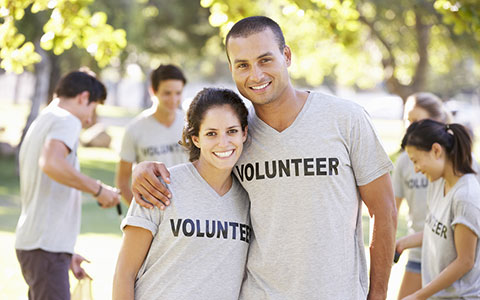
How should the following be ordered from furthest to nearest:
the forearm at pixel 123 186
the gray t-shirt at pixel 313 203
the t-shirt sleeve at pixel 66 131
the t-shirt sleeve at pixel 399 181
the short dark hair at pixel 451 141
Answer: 1. the forearm at pixel 123 186
2. the t-shirt sleeve at pixel 399 181
3. the t-shirt sleeve at pixel 66 131
4. the short dark hair at pixel 451 141
5. the gray t-shirt at pixel 313 203

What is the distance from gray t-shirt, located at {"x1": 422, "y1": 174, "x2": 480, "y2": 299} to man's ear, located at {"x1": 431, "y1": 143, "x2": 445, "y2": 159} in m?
0.21

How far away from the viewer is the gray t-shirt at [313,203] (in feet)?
9.63

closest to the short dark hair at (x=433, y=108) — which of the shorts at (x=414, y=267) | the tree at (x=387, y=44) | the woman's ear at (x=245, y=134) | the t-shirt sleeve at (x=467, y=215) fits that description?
the shorts at (x=414, y=267)

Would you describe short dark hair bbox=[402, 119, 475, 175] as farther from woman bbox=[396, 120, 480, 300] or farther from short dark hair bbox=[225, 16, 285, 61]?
short dark hair bbox=[225, 16, 285, 61]

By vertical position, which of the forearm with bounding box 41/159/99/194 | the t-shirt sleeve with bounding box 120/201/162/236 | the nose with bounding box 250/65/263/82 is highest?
the nose with bounding box 250/65/263/82

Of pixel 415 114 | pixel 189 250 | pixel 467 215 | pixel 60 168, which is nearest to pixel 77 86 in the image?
pixel 60 168

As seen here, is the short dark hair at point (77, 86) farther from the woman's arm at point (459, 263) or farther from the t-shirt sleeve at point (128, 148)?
the woman's arm at point (459, 263)

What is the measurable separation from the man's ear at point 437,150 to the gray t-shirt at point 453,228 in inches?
8.4

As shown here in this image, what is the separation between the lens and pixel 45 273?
4.42 metres

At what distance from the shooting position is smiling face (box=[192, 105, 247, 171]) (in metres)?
3.04

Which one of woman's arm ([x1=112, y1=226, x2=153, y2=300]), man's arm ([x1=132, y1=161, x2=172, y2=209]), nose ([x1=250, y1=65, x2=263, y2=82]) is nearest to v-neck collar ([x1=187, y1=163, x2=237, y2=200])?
man's arm ([x1=132, y1=161, x2=172, y2=209])

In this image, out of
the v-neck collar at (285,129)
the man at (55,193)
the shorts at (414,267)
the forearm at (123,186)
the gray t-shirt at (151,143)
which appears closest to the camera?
the v-neck collar at (285,129)

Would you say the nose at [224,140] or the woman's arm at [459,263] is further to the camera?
the woman's arm at [459,263]

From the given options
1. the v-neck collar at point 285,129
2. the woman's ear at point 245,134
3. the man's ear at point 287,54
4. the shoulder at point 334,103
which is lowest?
the woman's ear at point 245,134
